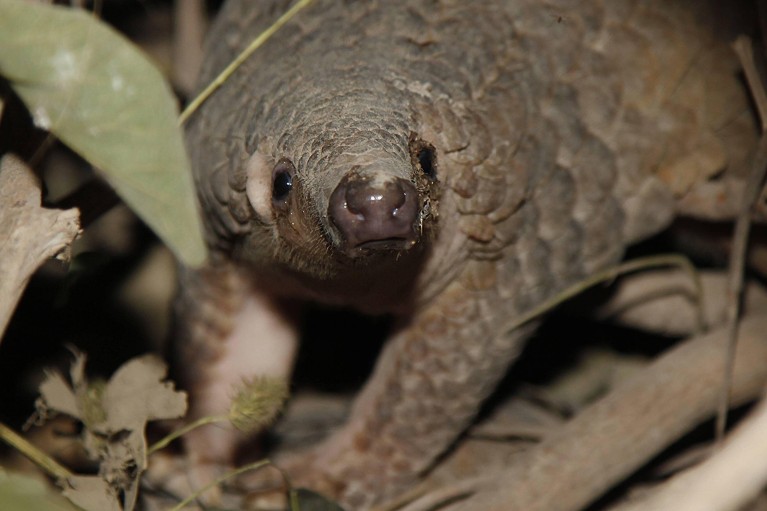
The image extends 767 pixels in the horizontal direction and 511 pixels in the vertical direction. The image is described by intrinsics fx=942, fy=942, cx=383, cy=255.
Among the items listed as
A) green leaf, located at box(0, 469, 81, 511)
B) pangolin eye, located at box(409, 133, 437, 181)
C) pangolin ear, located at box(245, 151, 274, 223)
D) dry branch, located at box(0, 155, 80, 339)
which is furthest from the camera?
pangolin ear, located at box(245, 151, 274, 223)

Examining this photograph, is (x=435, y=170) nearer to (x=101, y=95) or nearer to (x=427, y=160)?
(x=427, y=160)

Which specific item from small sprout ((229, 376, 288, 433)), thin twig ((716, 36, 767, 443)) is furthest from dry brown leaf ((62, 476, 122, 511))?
thin twig ((716, 36, 767, 443))

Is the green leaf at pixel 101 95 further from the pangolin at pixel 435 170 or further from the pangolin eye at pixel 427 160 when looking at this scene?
the pangolin eye at pixel 427 160

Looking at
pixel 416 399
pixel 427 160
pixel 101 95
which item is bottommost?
pixel 416 399

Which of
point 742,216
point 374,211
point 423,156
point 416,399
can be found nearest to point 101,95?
point 374,211

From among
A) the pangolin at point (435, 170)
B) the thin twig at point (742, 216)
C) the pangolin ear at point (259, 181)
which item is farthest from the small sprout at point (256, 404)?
the thin twig at point (742, 216)

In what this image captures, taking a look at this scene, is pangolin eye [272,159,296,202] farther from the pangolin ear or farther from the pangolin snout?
the pangolin snout
